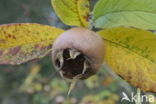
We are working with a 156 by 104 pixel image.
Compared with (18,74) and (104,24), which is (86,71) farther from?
(18,74)

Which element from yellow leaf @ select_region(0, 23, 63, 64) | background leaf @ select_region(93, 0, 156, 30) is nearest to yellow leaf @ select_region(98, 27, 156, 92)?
background leaf @ select_region(93, 0, 156, 30)

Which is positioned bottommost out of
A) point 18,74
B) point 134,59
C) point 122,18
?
point 18,74

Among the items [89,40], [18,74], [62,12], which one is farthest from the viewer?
[18,74]

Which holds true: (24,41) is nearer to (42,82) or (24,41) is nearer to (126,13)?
(126,13)

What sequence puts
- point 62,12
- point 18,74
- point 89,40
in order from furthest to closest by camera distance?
point 18,74 < point 62,12 < point 89,40

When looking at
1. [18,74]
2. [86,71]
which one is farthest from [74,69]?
[18,74]

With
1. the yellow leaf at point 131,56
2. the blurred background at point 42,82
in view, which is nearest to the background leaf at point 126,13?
the yellow leaf at point 131,56
